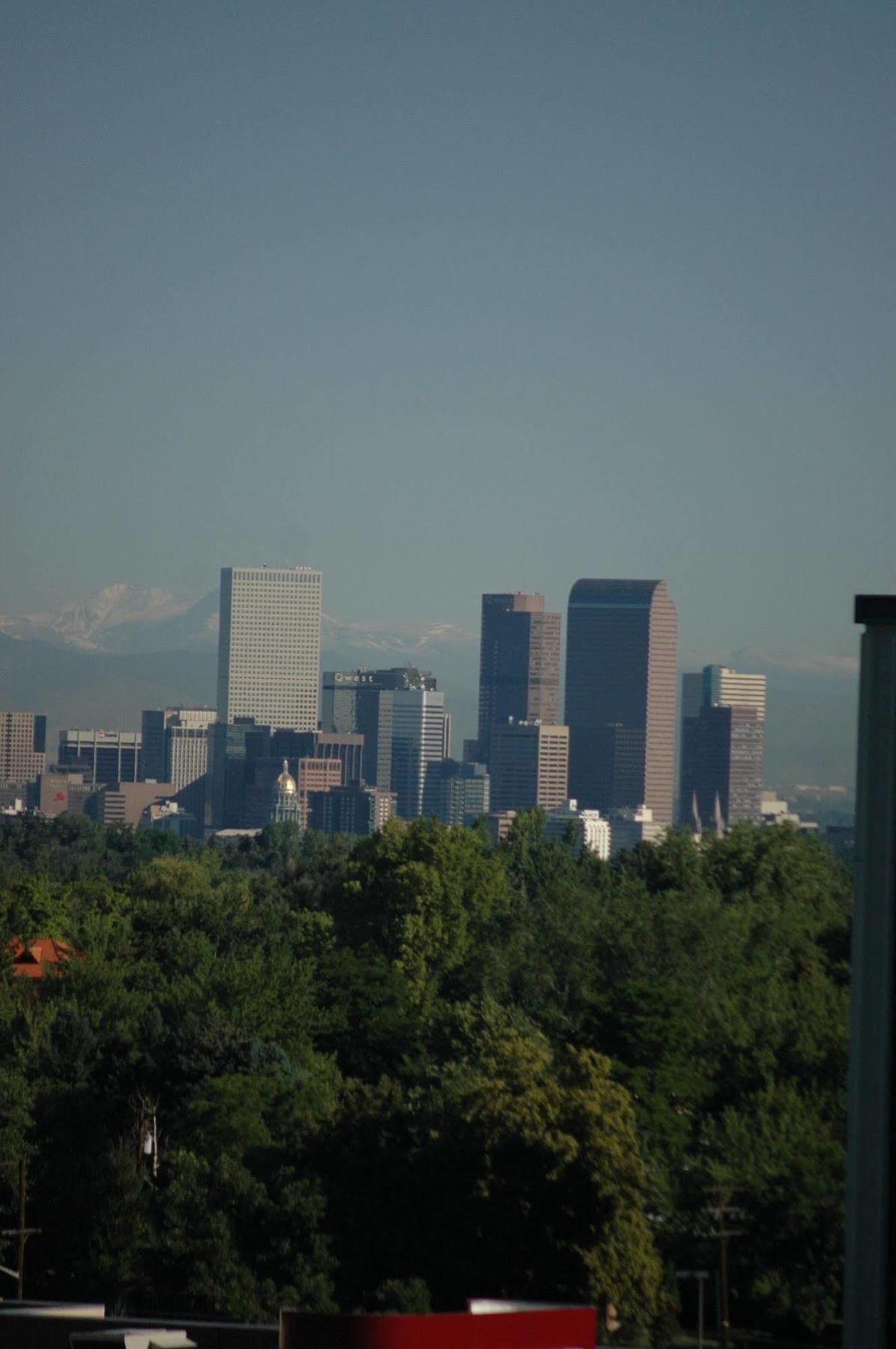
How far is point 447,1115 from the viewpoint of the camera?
29.4m

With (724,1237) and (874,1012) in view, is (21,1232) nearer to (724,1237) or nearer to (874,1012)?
(724,1237)

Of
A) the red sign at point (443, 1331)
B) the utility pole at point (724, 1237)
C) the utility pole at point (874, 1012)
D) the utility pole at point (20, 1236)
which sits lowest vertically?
the utility pole at point (20, 1236)

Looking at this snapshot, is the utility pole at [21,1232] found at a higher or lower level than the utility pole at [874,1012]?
lower

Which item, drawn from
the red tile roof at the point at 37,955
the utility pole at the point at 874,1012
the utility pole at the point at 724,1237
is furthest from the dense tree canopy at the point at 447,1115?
the utility pole at the point at 874,1012

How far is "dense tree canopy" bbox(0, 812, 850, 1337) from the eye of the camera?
26.8 m

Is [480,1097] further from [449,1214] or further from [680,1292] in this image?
[680,1292]

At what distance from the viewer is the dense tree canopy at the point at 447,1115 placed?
26766mm

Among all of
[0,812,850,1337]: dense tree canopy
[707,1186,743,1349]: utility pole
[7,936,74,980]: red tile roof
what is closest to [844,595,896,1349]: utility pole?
[707,1186,743,1349]: utility pole

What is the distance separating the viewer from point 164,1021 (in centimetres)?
3825

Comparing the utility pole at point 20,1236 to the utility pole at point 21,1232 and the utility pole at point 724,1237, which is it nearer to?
the utility pole at point 21,1232

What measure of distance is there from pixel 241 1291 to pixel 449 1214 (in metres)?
3.40

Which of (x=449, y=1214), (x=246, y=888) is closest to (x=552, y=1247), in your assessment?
(x=449, y=1214)

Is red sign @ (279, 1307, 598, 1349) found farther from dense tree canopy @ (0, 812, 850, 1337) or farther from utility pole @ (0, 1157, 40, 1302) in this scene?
utility pole @ (0, 1157, 40, 1302)

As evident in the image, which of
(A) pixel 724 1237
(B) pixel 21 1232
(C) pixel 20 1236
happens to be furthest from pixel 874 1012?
(C) pixel 20 1236
